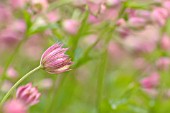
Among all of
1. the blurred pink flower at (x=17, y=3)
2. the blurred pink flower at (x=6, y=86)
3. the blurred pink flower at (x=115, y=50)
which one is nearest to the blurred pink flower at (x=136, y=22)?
the blurred pink flower at (x=17, y=3)

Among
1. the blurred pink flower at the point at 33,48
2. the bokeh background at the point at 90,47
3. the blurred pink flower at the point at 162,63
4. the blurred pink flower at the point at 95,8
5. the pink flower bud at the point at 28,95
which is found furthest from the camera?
the blurred pink flower at the point at 33,48

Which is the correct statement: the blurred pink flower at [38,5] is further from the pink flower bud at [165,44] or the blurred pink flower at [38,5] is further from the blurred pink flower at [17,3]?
the pink flower bud at [165,44]

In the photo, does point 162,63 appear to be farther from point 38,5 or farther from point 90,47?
point 38,5

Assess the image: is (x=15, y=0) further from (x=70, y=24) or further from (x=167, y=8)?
(x=167, y=8)

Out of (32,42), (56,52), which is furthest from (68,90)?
(56,52)

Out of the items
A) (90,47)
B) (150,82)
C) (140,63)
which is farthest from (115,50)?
(90,47)

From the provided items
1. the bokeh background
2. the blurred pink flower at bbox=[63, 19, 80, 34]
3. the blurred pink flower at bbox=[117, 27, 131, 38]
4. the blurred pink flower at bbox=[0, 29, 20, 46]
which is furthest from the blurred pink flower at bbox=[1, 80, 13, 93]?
the blurred pink flower at bbox=[117, 27, 131, 38]
